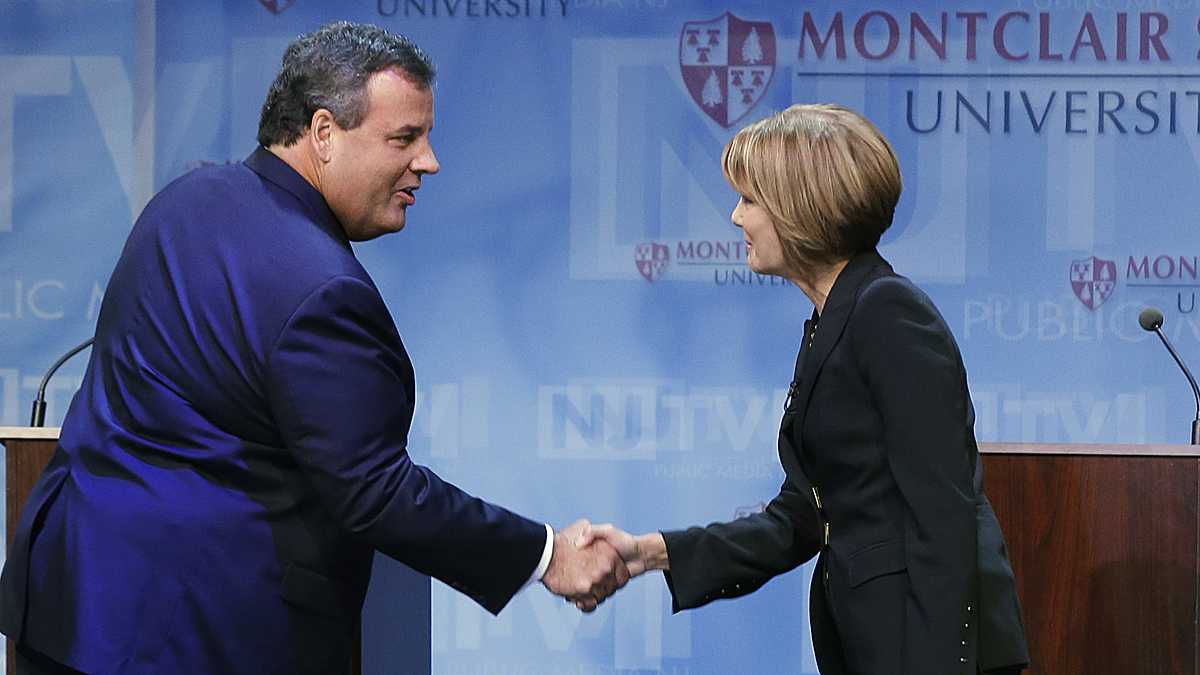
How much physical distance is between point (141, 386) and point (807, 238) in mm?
931

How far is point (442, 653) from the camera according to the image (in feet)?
15.1

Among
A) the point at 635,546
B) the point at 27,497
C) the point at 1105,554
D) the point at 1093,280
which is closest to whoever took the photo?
the point at 635,546

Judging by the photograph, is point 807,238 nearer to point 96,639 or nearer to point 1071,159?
point 96,639

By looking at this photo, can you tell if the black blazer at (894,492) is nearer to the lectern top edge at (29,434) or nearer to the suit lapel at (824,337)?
the suit lapel at (824,337)

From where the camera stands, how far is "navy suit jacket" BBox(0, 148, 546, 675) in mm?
1892

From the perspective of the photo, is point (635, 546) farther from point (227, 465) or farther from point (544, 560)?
point (227, 465)

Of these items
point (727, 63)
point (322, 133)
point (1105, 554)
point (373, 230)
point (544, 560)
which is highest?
point (727, 63)

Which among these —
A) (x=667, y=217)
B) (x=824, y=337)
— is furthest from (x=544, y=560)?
(x=667, y=217)

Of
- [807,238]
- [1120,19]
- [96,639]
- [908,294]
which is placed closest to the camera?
[96,639]

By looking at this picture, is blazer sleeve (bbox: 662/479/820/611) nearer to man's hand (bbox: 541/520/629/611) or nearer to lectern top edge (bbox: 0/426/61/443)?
man's hand (bbox: 541/520/629/611)

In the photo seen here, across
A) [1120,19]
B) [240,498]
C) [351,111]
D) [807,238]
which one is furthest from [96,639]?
[1120,19]

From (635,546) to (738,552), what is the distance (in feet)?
0.65

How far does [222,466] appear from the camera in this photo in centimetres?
191

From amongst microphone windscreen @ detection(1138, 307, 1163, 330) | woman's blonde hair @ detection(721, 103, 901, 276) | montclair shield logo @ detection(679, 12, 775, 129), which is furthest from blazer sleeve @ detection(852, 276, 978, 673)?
montclair shield logo @ detection(679, 12, 775, 129)
